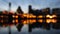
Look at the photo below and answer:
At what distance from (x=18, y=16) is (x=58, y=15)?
255 inches

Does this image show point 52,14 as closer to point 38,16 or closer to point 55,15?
point 55,15

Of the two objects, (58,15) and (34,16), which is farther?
(34,16)

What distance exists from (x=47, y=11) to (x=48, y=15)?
1115 mm

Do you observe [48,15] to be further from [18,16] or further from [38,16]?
[18,16]

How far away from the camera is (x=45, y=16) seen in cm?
2572

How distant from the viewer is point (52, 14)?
80.5ft

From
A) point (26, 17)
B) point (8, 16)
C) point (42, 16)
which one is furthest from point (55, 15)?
point (8, 16)

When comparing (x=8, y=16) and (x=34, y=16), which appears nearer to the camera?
(x=8, y=16)

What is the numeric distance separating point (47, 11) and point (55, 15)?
1.53 meters

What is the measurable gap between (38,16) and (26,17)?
7.88 ft

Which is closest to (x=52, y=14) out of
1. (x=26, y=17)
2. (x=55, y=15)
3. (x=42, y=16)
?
(x=55, y=15)

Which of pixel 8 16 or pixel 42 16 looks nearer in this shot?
pixel 8 16

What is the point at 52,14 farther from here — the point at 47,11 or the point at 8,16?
the point at 8,16

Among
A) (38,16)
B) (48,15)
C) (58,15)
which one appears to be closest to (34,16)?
(38,16)
